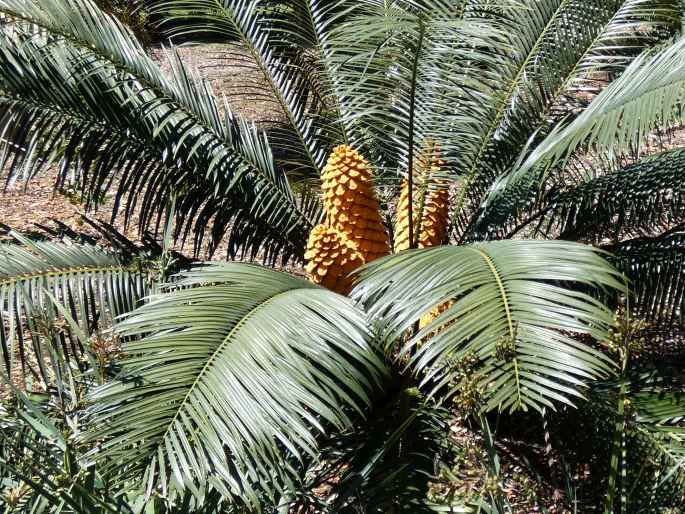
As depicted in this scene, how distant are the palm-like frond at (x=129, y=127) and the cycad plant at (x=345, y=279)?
0.01 meters

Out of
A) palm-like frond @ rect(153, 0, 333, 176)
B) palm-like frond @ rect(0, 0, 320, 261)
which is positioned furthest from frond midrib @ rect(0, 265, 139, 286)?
palm-like frond @ rect(153, 0, 333, 176)

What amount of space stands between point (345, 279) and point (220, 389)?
1.36 metres

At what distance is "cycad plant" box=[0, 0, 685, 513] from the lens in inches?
89.3

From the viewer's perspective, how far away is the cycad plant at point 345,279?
227cm

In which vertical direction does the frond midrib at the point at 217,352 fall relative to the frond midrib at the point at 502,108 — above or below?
below

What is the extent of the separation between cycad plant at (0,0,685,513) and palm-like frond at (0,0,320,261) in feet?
0.05

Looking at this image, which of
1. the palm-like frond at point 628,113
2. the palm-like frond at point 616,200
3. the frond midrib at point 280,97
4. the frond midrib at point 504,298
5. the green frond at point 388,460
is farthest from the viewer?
the frond midrib at point 280,97

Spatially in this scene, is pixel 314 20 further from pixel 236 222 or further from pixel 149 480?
pixel 149 480

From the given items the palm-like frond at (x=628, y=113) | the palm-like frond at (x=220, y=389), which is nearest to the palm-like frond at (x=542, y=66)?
the palm-like frond at (x=628, y=113)

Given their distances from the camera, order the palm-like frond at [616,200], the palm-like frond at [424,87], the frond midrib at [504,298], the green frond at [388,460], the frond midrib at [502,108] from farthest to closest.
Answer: the frond midrib at [502,108] → the palm-like frond at [616,200] → the palm-like frond at [424,87] → the green frond at [388,460] → the frond midrib at [504,298]

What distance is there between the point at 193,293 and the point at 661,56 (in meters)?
2.12

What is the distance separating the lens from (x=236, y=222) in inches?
165

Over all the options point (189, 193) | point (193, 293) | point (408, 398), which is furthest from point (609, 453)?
point (189, 193)

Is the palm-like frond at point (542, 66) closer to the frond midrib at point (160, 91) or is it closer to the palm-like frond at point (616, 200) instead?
the palm-like frond at point (616, 200)
